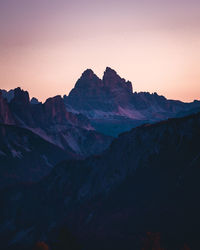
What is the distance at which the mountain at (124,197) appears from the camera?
12375cm

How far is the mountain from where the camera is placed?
406ft

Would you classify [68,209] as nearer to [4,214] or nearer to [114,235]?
[4,214]

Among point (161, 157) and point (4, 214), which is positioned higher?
point (161, 157)

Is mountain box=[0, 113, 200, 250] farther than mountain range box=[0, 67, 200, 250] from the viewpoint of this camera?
Yes

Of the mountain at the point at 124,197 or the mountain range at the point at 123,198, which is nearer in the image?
the mountain range at the point at 123,198

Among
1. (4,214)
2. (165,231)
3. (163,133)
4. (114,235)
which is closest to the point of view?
(165,231)

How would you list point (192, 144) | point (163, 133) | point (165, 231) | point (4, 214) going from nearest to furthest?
point (165, 231)
point (192, 144)
point (163, 133)
point (4, 214)

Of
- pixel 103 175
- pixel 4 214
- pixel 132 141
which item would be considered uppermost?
pixel 132 141

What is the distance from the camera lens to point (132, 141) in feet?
567

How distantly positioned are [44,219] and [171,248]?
2806 inches

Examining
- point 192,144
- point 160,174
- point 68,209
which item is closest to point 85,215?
point 68,209

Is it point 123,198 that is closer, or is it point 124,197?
point 123,198

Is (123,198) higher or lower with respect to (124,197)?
lower

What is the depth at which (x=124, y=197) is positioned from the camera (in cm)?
15150
